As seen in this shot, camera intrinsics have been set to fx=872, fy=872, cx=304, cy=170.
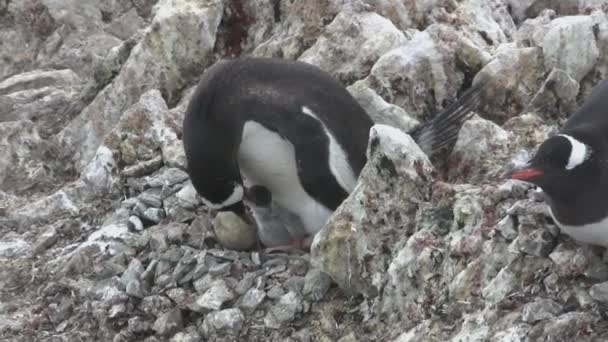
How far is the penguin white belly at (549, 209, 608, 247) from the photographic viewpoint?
4.57 meters

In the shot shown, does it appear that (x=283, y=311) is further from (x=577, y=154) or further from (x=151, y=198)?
(x=577, y=154)

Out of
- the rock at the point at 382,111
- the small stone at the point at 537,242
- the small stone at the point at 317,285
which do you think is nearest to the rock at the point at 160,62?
the rock at the point at 382,111

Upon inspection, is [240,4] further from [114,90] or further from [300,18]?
A: [114,90]

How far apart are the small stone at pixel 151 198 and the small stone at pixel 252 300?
178 centimetres

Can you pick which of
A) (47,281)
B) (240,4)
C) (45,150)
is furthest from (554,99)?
(45,150)

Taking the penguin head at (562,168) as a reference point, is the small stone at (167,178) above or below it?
below

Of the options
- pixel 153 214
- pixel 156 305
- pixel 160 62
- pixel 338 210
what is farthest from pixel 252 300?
pixel 160 62

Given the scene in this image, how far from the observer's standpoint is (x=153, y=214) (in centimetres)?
746

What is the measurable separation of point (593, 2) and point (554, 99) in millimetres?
3452

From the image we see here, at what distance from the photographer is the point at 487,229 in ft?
17.4

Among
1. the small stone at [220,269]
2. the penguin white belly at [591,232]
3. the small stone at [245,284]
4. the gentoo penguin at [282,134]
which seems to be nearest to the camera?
the penguin white belly at [591,232]

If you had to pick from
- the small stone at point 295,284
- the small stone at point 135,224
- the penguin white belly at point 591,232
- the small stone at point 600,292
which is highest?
the penguin white belly at point 591,232

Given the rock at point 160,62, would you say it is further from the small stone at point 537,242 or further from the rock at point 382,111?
the small stone at point 537,242

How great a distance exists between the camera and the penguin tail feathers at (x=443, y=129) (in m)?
7.28
